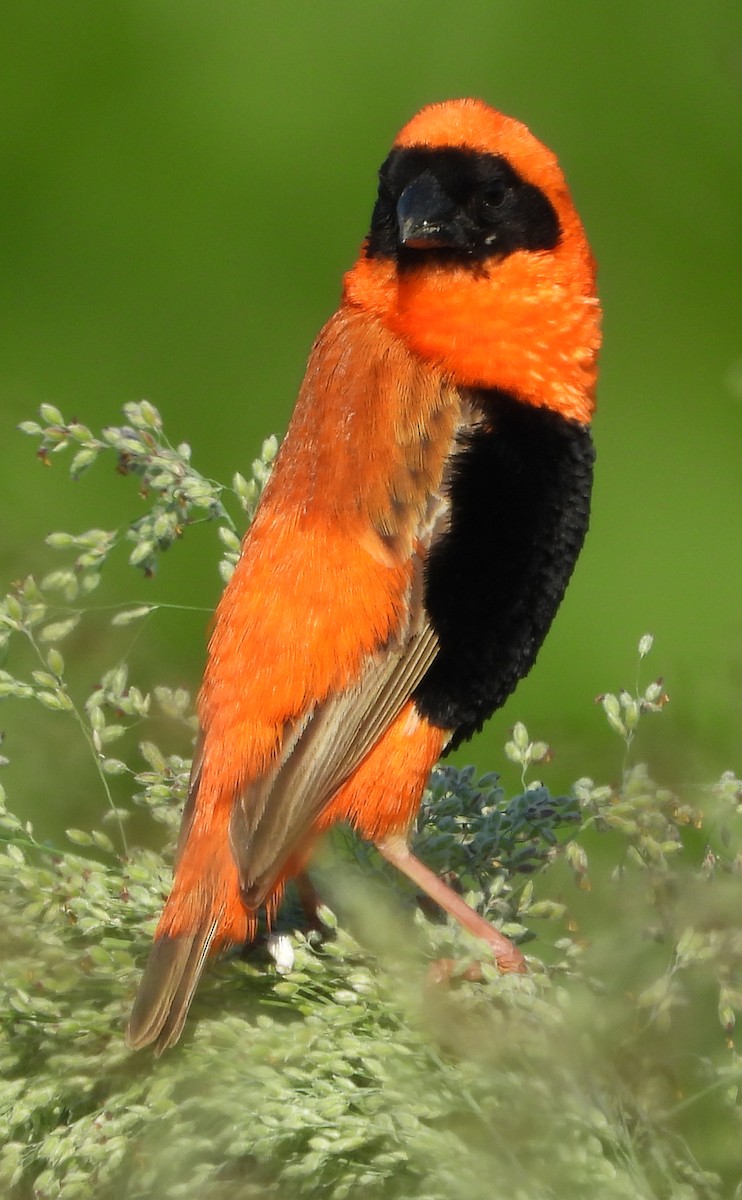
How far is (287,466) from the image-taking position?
7.73 ft

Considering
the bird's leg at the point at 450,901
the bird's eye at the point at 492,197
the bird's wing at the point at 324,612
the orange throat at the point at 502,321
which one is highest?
the bird's eye at the point at 492,197

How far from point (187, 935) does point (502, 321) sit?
3.52 ft

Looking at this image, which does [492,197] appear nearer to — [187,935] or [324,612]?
[324,612]

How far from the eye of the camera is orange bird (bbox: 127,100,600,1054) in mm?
2164

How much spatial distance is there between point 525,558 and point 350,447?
1.03 ft

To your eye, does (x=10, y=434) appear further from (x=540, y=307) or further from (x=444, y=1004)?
(x=444, y=1004)

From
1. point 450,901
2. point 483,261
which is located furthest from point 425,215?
point 450,901

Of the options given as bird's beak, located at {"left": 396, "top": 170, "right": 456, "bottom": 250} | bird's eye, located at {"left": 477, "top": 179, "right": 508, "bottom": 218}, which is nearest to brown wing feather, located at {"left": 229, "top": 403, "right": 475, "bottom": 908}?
bird's beak, located at {"left": 396, "top": 170, "right": 456, "bottom": 250}

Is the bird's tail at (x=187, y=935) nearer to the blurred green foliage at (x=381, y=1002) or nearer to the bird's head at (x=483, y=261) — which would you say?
the blurred green foliage at (x=381, y=1002)

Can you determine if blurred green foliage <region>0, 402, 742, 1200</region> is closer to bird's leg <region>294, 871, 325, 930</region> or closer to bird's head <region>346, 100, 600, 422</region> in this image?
bird's leg <region>294, 871, 325, 930</region>

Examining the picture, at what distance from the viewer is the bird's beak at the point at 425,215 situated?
2416 mm

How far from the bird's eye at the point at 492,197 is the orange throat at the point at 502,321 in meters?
0.08

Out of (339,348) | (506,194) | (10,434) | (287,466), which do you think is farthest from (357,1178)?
(10,434)

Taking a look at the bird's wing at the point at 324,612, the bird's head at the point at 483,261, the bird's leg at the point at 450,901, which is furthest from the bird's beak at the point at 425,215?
the bird's leg at the point at 450,901
